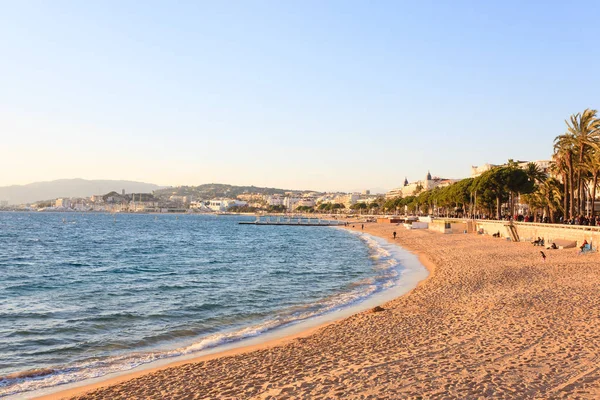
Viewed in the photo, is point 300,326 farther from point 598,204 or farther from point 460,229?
point 598,204

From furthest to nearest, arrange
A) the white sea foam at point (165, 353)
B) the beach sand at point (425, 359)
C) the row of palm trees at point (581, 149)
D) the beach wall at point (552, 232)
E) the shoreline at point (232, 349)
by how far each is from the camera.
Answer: the row of palm trees at point (581, 149)
the beach wall at point (552, 232)
the white sea foam at point (165, 353)
the shoreline at point (232, 349)
the beach sand at point (425, 359)

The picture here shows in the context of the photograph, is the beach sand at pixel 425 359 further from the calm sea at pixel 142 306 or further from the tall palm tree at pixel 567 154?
the tall palm tree at pixel 567 154

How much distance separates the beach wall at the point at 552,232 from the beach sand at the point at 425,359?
16384 millimetres

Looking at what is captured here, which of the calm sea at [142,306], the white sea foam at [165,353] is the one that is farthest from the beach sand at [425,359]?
the calm sea at [142,306]

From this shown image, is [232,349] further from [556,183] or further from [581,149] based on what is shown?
[556,183]

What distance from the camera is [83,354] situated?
12352 millimetres

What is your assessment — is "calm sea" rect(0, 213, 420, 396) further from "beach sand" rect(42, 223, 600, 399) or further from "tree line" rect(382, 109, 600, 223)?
"tree line" rect(382, 109, 600, 223)

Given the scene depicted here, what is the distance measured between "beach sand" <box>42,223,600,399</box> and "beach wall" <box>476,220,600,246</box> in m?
16.4

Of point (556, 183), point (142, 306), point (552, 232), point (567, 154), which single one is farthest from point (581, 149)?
point (142, 306)

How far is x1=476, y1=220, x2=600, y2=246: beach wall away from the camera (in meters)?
32.3

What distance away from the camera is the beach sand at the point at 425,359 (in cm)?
839

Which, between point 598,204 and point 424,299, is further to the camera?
point 598,204

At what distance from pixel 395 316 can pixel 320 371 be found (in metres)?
6.04

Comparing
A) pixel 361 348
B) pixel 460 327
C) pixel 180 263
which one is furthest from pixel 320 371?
pixel 180 263
